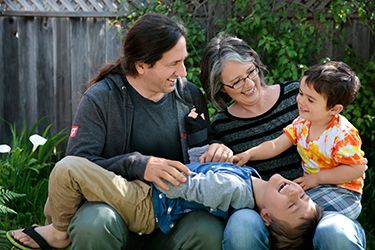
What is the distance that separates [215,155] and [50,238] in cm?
105

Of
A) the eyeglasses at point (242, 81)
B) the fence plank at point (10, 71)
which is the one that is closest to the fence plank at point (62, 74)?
the fence plank at point (10, 71)

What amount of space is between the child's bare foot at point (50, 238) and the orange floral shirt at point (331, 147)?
1.47 m

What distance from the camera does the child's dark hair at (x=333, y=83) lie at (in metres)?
2.16

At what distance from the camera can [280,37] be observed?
12.3 ft

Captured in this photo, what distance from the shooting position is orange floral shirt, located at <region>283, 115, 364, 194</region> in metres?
2.14

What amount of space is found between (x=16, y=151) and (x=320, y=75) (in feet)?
9.13

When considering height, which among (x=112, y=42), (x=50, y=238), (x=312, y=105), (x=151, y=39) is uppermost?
(x=151, y=39)

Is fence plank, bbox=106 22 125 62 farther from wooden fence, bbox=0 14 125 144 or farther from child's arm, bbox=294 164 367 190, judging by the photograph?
child's arm, bbox=294 164 367 190

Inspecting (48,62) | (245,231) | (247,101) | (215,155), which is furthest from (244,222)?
(48,62)

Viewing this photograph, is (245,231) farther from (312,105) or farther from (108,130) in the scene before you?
(108,130)

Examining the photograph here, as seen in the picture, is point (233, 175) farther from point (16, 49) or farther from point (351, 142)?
point (16, 49)

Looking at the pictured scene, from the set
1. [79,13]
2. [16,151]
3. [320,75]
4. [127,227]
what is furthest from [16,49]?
[320,75]

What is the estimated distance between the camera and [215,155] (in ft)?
7.94

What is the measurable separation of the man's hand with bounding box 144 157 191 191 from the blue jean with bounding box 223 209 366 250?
344 millimetres
